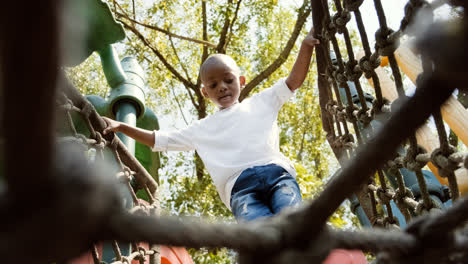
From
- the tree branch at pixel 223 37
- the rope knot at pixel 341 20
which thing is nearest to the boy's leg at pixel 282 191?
the rope knot at pixel 341 20

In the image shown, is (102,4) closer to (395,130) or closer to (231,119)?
(231,119)

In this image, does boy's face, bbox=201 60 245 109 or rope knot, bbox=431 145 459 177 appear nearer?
rope knot, bbox=431 145 459 177

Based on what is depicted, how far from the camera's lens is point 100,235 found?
7.6 inches

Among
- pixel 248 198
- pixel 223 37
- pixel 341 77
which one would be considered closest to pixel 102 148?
pixel 248 198

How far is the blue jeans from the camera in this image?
44.1 inches

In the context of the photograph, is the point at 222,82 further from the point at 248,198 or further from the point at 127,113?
the point at 127,113

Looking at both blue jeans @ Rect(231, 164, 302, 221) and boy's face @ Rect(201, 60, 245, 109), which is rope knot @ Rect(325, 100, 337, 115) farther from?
boy's face @ Rect(201, 60, 245, 109)

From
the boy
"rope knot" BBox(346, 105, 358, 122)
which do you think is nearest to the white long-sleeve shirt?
the boy

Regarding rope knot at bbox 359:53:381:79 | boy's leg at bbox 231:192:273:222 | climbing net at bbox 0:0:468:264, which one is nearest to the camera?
climbing net at bbox 0:0:468:264

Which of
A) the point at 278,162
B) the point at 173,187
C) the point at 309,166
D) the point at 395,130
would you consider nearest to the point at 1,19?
the point at 395,130

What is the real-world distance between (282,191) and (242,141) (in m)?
0.27

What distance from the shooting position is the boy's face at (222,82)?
152 cm

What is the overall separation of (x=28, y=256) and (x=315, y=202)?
167mm

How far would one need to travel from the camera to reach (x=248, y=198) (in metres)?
1.17
